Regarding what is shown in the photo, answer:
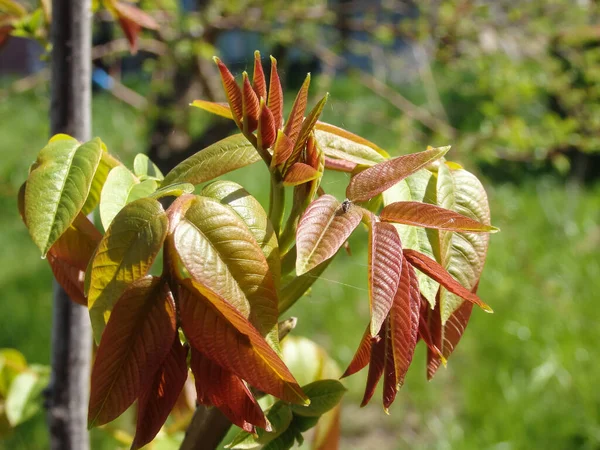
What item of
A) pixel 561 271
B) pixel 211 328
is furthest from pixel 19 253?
pixel 211 328

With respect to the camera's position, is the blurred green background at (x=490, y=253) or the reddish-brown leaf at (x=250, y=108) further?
the blurred green background at (x=490, y=253)

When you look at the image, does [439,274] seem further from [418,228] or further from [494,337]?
[494,337]

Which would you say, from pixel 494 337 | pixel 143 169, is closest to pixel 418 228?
pixel 143 169

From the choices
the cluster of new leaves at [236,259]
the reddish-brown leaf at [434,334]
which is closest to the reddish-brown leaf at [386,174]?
the cluster of new leaves at [236,259]

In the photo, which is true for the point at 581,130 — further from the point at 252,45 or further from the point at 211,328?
the point at 211,328

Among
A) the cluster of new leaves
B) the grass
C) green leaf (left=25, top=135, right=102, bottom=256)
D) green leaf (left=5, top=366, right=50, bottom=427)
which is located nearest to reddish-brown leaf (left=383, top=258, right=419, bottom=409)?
the cluster of new leaves

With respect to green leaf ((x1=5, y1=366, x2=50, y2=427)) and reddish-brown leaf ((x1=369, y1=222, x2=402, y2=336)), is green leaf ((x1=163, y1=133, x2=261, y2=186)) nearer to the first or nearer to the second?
reddish-brown leaf ((x1=369, y1=222, x2=402, y2=336))

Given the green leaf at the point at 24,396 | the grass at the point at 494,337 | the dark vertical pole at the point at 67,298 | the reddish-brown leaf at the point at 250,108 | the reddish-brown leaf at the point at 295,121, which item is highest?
the reddish-brown leaf at the point at 250,108

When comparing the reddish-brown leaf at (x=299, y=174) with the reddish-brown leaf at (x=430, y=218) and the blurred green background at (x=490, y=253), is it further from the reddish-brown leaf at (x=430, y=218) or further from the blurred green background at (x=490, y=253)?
the blurred green background at (x=490, y=253)
